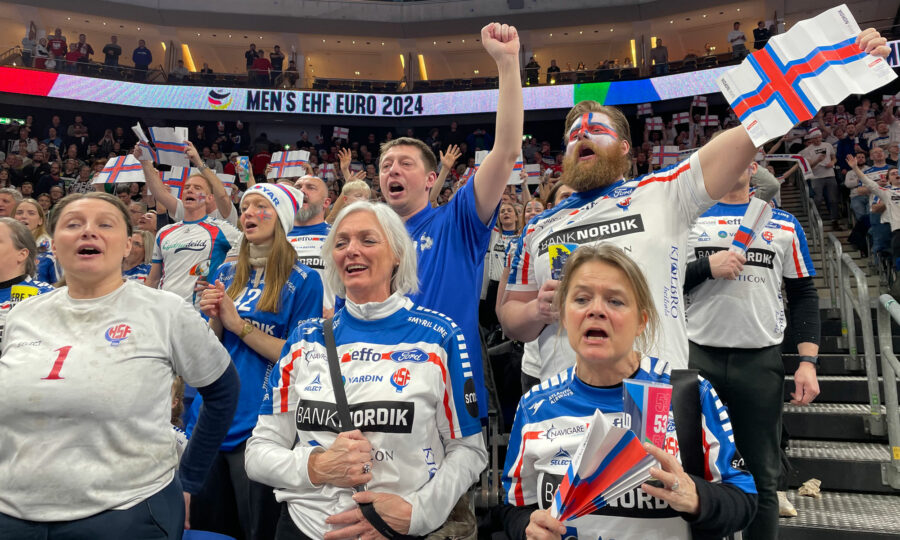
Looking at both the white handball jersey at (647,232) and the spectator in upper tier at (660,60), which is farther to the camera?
the spectator in upper tier at (660,60)

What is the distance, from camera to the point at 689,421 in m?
1.54

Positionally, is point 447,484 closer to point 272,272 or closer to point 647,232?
point 647,232

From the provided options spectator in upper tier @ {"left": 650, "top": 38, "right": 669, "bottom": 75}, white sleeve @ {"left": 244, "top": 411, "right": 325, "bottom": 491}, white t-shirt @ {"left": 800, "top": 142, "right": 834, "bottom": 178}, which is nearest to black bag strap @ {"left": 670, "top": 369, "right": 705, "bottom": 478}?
white sleeve @ {"left": 244, "top": 411, "right": 325, "bottom": 491}

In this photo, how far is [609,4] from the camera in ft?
67.3

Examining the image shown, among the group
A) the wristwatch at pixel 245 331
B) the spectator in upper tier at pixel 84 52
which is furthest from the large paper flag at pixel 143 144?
the spectator in upper tier at pixel 84 52

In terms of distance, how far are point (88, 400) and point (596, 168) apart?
1820 mm

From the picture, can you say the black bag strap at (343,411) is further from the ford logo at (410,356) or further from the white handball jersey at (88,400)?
the white handball jersey at (88,400)

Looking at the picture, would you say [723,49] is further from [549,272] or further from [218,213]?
[549,272]

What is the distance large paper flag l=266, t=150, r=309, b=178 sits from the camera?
6547 millimetres

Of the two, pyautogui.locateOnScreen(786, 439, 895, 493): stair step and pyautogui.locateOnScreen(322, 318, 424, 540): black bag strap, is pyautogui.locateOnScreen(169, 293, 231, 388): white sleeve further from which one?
pyautogui.locateOnScreen(786, 439, 895, 493): stair step

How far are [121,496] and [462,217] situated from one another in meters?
1.59

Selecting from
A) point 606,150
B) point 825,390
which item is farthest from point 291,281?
point 825,390

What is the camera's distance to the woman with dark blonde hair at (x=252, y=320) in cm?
247

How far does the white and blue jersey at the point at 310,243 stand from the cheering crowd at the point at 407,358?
0.77 meters
